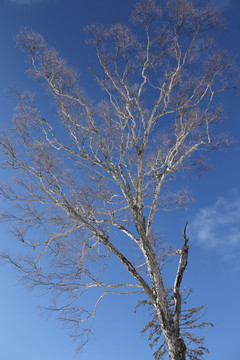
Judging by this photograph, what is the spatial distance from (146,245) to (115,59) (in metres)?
4.80

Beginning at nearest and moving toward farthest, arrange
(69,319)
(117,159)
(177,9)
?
(69,319), (177,9), (117,159)

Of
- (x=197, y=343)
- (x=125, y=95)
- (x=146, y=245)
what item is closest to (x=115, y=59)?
(x=125, y=95)

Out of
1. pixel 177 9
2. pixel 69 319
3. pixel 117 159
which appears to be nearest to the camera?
pixel 69 319

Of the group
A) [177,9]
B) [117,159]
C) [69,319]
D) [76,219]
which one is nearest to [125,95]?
[117,159]

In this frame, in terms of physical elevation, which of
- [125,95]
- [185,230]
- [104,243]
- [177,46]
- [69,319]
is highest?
[177,46]

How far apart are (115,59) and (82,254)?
5007 mm

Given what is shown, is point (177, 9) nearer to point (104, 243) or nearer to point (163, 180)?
point (163, 180)

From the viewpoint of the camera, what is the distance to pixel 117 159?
8.31m

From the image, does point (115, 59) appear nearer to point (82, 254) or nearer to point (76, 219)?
point (76, 219)

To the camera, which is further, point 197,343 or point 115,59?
point 115,59

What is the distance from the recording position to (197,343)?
7125 mm

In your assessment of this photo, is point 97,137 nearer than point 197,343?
No

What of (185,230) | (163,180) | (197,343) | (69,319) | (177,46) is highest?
(177,46)

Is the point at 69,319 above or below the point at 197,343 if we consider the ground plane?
below
